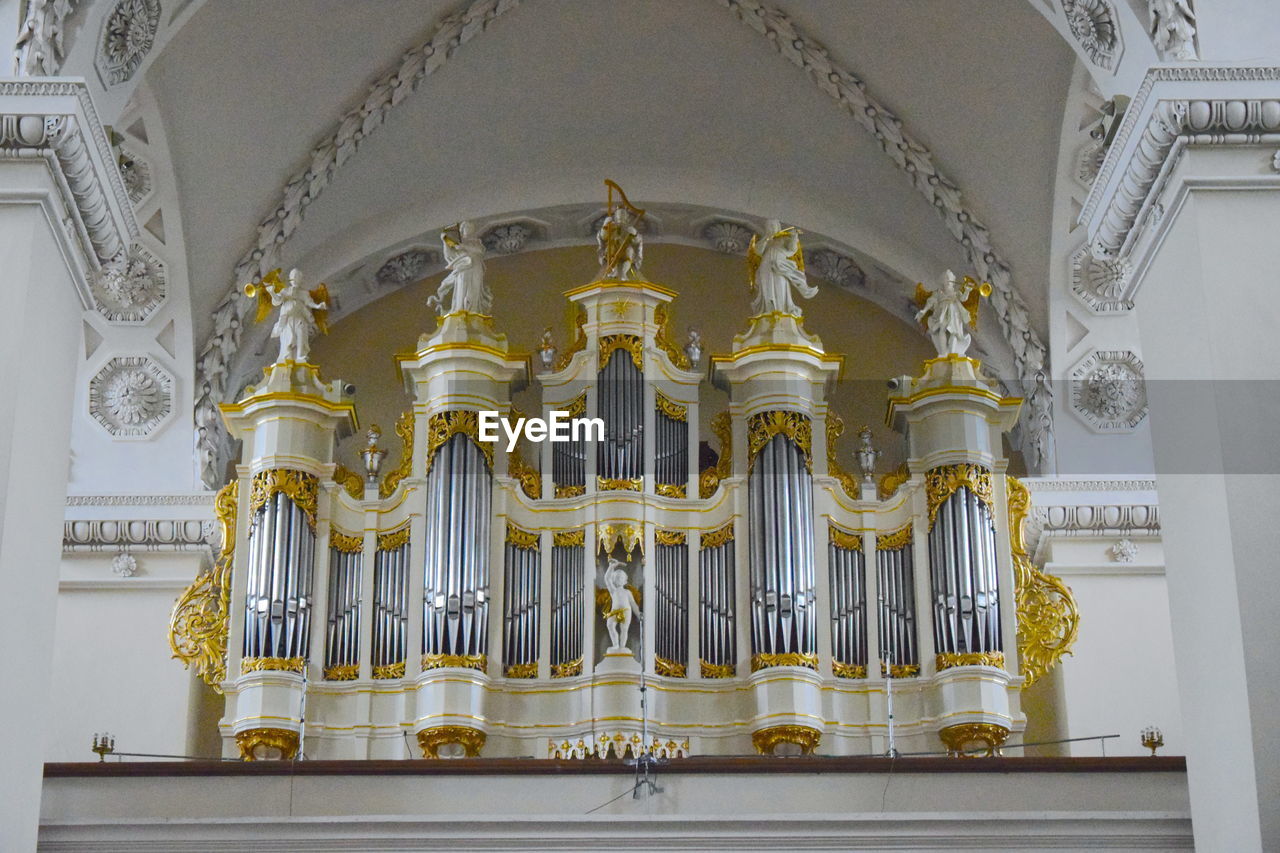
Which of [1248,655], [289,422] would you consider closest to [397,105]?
[289,422]

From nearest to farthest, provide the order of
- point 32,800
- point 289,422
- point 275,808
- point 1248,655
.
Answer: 1. point 1248,655
2. point 32,800
3. point 275,808
4. point 289,422

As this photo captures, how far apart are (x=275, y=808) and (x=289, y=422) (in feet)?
11.7

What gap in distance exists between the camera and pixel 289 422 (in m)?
13.3

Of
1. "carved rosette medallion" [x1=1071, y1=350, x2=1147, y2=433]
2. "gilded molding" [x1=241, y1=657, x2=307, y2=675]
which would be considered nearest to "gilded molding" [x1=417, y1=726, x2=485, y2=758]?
"gilded molding" [x1=241, y1=657, x2=307, y2=675]

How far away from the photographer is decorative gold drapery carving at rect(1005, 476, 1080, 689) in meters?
12.8

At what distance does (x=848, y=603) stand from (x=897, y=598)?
0.98 ft

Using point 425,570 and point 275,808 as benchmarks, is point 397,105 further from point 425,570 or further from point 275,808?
point 275,808

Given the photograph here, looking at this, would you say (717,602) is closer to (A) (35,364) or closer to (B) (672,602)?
(B) (672,602)

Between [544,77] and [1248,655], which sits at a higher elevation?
[544,77]

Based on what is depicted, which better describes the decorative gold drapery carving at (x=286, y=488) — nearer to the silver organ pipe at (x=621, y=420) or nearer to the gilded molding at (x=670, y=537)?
the silver organ pipe at (x=621, y=420)

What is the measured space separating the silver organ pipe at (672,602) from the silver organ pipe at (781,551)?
420 mm

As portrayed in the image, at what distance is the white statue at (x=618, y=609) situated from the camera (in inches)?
499

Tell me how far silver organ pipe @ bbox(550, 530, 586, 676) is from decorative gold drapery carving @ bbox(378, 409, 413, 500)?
1.08m

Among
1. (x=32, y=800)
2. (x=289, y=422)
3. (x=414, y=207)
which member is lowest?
(x=32, y=800)
